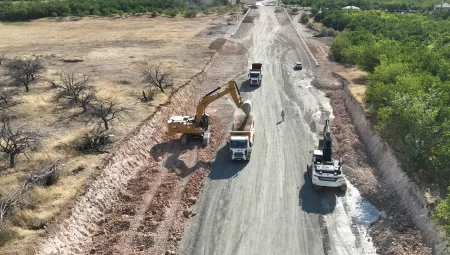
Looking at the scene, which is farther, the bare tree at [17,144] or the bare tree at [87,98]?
the bare tree at [87,98]

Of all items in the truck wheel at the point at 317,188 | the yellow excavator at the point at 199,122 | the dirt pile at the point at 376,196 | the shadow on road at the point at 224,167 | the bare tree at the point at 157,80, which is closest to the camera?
the dirt pile at the point at 376,196

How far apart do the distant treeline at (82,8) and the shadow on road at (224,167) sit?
7863cm

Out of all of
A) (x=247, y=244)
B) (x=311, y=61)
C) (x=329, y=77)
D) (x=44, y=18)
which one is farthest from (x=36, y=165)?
(x=44, y=18)

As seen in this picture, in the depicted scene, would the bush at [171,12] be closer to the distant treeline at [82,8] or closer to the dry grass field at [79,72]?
the distant treeline at [82,8]

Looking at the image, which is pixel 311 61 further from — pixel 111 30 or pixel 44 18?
pixel 44 18

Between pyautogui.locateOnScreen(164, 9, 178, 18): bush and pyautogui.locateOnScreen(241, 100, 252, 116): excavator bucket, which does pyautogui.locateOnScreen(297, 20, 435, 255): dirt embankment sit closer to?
pyautogui.locateOnScreen(241, 100, 252, 116): excavator bucket

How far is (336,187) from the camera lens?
2714cm

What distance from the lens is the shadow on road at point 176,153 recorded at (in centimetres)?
3022

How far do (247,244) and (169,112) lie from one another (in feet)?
68.1

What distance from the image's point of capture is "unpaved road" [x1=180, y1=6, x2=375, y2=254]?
2212cm

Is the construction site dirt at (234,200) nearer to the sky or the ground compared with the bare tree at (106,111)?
nearer to the ground

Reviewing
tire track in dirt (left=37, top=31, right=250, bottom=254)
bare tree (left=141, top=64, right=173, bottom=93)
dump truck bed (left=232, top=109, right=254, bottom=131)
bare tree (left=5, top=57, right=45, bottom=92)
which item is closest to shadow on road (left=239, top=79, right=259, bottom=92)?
→ tire track in dirt (left=37, top=31, right=250, bottom=254)

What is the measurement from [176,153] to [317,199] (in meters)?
12.6

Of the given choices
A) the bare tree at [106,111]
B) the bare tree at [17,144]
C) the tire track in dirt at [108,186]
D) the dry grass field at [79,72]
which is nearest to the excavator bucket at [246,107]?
the tire track in dirt at [108,186]
